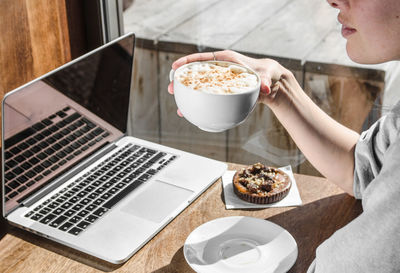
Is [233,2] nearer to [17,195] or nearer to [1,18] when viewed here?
[1,18]

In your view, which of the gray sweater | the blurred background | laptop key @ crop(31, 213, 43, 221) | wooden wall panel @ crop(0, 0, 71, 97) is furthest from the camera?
the blurred background

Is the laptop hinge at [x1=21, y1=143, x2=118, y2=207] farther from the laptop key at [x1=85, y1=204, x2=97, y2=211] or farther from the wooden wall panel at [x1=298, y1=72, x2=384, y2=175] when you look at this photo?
the wooden wall panel at [x1=298, y1=72, x2=384, y2=175]

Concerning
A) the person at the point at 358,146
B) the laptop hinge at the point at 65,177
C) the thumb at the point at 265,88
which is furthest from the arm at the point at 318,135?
the laptop hinge at the point at 65,177

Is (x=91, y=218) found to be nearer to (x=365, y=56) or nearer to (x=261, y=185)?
(x=261, y=185)

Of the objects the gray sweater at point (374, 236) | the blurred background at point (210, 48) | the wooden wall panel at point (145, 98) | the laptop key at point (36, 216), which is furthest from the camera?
the wooden wall panel at point (145, 98)

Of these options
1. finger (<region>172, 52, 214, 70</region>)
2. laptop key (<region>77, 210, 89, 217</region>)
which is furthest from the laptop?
finger (<region>172, 52, 214, 70</region>)

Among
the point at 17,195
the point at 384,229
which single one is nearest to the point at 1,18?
the point at 17,195

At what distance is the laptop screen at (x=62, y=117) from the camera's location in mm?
1044

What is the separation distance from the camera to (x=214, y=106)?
2.96 feet

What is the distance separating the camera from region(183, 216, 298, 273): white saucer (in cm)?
98

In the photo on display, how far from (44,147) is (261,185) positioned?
1.68 feet

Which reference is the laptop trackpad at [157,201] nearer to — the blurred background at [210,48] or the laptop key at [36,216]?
the laptop key at [36,216]

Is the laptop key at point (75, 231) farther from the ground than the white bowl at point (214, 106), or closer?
closer

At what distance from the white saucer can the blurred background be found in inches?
24.2
